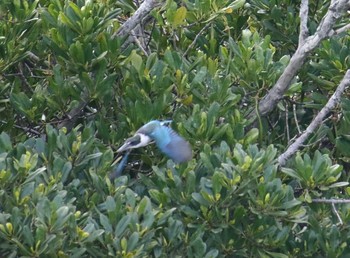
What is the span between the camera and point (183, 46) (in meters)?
5.77

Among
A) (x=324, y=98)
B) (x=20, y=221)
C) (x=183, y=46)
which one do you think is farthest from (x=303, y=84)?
(x=20, y=221)

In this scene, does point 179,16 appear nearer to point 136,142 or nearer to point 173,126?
point 173,126

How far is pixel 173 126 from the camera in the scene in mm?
4984

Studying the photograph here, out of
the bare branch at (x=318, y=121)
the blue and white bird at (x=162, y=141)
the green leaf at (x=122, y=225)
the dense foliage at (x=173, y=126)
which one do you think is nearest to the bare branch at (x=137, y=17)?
the dense foliage at (x=173, y=126)

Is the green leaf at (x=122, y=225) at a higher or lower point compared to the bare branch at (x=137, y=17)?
lower

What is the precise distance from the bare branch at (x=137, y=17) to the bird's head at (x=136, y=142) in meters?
0.74

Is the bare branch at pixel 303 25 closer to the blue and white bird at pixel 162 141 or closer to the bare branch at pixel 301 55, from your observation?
the bare branch at pixel 301 55

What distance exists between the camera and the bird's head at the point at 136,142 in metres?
4.86

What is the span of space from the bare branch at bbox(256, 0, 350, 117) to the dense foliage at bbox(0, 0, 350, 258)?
6 cm

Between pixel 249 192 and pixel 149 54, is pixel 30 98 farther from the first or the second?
pixel 249 192

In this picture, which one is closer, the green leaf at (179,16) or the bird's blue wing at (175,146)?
the bird's blue wing at (175,146)

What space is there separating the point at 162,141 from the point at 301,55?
36.0 inches

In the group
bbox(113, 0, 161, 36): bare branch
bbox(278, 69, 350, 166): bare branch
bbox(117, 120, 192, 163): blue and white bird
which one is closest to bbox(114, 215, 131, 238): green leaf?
bbox(117, 120, 192, 163): blue and white bird

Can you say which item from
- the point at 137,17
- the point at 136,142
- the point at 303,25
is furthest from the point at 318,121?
the point at 137,17
